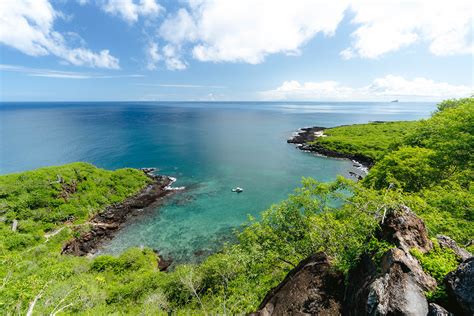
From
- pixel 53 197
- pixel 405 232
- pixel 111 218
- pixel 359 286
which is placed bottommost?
pixel 111 218

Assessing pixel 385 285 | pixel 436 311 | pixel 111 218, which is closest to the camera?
pixel 436 311

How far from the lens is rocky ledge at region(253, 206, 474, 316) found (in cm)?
697

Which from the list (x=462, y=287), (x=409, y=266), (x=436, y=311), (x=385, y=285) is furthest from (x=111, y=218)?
(x=462, y=287)

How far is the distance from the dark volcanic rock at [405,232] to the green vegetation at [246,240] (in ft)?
1.34

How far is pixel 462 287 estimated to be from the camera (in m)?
6.72

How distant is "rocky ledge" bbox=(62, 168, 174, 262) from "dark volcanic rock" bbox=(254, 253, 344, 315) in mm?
36453

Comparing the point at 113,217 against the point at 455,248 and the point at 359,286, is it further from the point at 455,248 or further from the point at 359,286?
the point at 455,248

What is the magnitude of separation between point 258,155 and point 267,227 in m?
68.4

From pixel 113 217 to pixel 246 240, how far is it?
37039 mm

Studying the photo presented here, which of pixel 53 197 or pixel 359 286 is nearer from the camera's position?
pixel 359 286

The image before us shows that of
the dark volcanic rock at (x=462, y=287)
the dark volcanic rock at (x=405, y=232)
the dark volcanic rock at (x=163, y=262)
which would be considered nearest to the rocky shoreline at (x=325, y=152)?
the dark volcanic rock at (x=163, y=262)

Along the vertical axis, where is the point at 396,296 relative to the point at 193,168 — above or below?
above

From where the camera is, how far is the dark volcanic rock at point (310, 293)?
9875 mm

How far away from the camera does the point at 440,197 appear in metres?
17.8
